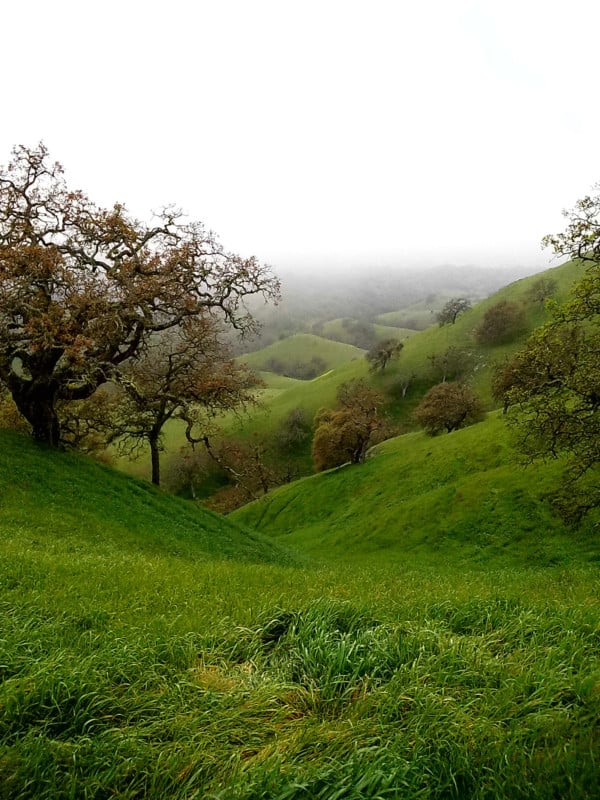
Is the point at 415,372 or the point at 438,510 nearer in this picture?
the point at 438,510

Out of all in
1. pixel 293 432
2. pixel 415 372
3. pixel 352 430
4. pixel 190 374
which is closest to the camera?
pixel 190 374

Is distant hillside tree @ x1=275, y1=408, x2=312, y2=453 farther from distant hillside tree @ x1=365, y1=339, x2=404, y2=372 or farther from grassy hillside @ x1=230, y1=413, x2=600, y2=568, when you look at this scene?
grassy hillside @ x1=230, y1=413, x2=600, y2=568

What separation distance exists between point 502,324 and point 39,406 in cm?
12165

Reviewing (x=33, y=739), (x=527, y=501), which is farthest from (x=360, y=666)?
(x=527, y=501)

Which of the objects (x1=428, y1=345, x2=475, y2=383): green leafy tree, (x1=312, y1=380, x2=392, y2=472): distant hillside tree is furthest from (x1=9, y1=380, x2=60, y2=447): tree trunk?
(x1=428, y1=345, x2=475, y2=383): green leafy tree

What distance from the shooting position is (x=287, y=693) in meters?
5.06

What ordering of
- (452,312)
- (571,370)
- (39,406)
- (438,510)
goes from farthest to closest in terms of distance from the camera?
(452,312) → (438,510) → (39,406) → (571,370)

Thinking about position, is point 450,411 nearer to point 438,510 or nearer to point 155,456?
point 438,510

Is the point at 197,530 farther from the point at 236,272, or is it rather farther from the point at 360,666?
the point at 360,666

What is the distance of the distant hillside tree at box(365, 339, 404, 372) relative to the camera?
437ft

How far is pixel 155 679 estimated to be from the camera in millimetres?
5168

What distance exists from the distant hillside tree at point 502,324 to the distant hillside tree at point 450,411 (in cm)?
5984

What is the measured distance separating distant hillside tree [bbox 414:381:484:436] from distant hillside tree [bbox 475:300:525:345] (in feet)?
196

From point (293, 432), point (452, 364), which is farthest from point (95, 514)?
point (452, 364)
